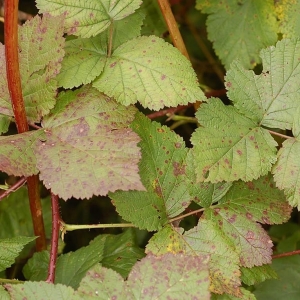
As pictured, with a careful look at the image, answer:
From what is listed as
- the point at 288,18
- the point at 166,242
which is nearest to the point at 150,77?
the point at 166,242

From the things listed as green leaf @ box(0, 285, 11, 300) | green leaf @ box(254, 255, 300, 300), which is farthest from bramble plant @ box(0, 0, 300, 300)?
green leaf @ box(254, 255, 300, 300)

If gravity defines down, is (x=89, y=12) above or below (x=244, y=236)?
above

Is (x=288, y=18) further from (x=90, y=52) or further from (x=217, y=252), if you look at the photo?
(x=217, y=252)

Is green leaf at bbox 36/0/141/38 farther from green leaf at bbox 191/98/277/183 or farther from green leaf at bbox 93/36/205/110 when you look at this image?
green leaf at bbox 191/98/277/183

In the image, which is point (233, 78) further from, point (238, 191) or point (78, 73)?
point (78, 73)

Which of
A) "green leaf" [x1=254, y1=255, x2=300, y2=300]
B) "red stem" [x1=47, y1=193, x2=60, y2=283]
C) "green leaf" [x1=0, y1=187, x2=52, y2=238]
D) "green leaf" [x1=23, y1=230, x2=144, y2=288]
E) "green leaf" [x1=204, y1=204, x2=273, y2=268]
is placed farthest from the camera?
"green leaf" [x1=0, y1=187, x2=52, y2=238]

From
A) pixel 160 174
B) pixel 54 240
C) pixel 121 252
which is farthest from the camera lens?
pixel 121 252

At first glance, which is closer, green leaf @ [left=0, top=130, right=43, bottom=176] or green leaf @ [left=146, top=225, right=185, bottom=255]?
green leaf @ [left=0, top=130, right=43, bottom=176]
